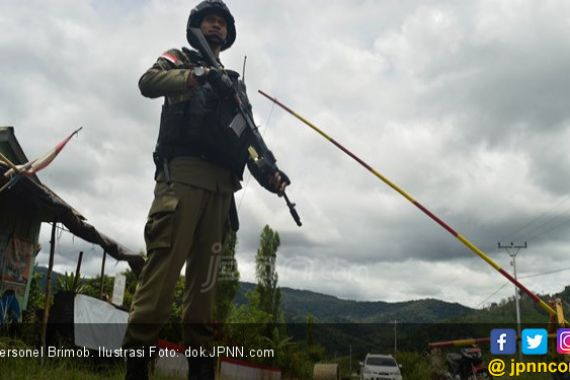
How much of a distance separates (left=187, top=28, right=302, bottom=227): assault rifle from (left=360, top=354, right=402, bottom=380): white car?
1828 cm

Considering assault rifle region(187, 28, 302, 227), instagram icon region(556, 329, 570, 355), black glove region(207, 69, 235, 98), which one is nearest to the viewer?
instagram icon region(556, 329, 570, 355)

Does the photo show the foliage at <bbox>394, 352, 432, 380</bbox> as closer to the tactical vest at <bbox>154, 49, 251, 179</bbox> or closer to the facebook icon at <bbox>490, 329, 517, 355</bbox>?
the facebook icon at <bbox>490, 329, 517, 355</bbox>

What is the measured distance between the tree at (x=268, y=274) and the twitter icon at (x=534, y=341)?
109ft

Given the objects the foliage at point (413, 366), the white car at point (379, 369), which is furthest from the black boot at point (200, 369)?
the foliage at point (413, 366)

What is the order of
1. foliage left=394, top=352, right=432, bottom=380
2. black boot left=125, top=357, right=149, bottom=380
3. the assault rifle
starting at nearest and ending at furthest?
1. black boot left=125, top=357, right=149, bottom=380
2. the assault rifle
3. foliage left=394, top=352, right=432, bottom=380

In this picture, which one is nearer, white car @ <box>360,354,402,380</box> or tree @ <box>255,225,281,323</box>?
white car @ <box>360,354,402,380</box>

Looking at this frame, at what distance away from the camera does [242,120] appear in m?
3.12

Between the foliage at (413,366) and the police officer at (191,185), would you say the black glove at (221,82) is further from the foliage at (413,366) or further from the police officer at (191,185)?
the foliage at (413,366)

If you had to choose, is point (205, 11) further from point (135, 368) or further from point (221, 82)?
point (135, 368)

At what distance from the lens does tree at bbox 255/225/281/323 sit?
122ft

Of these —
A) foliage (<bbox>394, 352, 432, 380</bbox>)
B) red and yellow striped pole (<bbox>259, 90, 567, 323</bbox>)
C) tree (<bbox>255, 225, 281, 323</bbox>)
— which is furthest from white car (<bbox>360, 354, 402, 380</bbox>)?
red and yellow striped pole (<bbox>259, 90, 567, 323</bbox>)

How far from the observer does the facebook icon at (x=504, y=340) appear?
272cm

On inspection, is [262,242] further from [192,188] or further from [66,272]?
[192,188]

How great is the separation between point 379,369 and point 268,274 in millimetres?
18836
